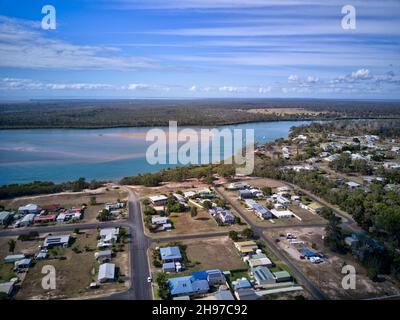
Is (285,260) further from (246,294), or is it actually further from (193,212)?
(193,212)

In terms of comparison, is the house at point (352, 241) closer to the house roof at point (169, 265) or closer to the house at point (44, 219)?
the house roof at point (169, 265)

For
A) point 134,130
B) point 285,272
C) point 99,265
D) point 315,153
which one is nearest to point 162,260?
point 99,265

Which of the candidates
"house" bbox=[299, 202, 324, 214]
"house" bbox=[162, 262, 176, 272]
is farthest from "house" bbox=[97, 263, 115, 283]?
"house" bbox=[299, 202, 324, 214]

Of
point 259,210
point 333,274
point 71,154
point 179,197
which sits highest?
point 71,154

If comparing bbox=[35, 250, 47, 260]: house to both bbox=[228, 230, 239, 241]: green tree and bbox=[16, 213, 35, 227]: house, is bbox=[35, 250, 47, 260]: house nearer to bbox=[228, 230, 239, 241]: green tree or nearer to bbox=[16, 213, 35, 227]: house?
bbox=[16, 213, 35, 227]: house

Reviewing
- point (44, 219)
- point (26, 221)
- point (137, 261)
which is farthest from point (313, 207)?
point (26, 221)

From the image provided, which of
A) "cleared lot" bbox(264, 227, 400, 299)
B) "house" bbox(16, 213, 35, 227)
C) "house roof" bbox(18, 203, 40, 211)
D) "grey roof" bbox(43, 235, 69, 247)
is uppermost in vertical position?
"house roof" bbox(18, 203, 40, 211)
